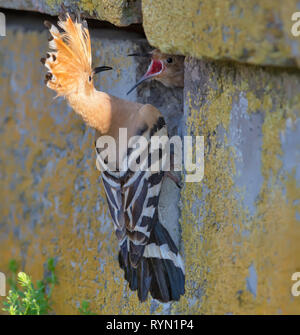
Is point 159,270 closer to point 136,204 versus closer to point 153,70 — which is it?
point 136,204

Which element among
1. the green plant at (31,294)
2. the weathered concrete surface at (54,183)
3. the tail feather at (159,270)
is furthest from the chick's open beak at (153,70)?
the green plant at (31,294)

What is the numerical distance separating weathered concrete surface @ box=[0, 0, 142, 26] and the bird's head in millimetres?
147

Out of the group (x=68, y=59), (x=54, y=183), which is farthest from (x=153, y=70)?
(x=54, y=183)

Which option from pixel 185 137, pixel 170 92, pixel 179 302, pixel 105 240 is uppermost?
pixel 170 92

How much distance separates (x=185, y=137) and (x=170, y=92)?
0.50 m

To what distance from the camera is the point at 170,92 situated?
283cm

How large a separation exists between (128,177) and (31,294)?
88 cm

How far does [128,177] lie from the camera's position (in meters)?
2.51

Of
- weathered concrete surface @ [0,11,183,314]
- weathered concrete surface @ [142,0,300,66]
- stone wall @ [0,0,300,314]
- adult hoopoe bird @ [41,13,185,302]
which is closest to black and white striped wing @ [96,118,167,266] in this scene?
adult hoopoe bird @ [41,13,185,302]

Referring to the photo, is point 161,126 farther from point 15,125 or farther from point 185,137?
point 15,125

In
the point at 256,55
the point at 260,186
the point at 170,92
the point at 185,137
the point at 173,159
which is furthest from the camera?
the point at 170,92

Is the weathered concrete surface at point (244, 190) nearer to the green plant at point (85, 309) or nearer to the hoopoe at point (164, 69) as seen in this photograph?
the hoopoe at point (164, 69)

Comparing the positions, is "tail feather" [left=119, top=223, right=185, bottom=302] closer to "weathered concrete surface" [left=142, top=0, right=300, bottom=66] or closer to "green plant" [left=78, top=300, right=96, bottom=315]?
"green plant" [left=78, top=300, right=96, bottom=315]

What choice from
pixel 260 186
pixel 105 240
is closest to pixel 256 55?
pixel 260 186
